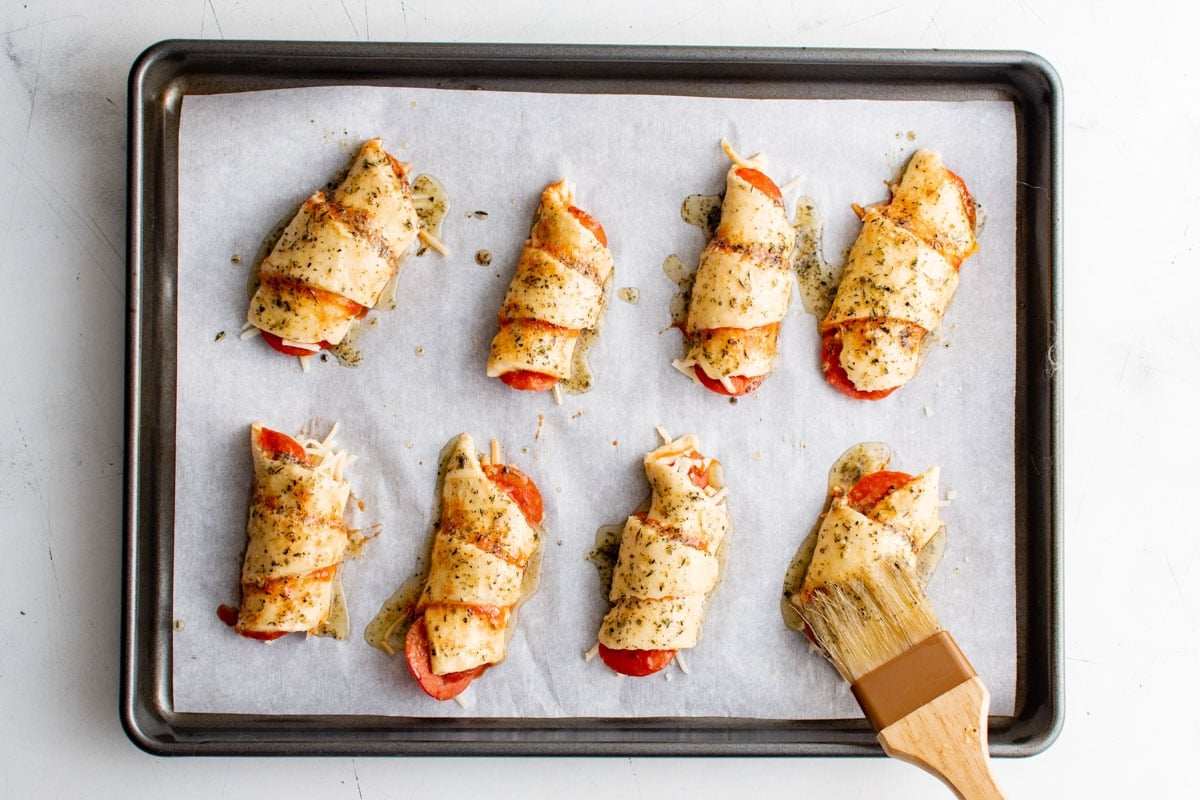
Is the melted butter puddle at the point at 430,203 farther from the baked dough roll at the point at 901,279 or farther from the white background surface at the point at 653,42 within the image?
the baked dough roll at the point at 901,279

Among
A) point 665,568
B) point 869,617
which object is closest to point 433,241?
point 665,568

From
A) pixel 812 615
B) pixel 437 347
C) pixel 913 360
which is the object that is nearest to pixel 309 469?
pixel 437 347

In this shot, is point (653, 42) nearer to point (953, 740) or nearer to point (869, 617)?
point (869, 617)

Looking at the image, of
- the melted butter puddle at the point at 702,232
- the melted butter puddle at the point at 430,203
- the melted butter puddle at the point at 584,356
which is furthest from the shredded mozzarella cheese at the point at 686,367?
the melted butter puddle at the point at 430,203

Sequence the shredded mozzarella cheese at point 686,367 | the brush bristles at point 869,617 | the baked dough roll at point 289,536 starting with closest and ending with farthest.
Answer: the brush bristles at point 869,617
the baked dough roll at point 289,536
the shredded mozzarella cheese at point 686,367

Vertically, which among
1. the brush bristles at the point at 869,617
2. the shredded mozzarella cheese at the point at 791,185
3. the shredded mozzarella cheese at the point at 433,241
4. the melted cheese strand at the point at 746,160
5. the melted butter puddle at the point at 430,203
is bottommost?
the brush bristles at the point at 869,617

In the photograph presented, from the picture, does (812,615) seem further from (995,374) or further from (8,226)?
(8,226)
